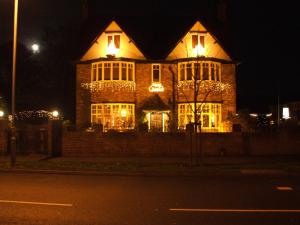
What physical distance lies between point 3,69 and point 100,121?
2054 cm

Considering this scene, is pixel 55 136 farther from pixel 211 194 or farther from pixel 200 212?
pixel 200 212

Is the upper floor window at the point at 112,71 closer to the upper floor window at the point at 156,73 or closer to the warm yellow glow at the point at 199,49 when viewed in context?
the upper floor window at the point at 156,73

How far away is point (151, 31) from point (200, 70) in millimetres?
6310

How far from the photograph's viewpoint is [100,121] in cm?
3425

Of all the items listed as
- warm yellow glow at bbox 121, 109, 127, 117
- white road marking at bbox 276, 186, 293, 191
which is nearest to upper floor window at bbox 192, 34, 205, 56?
warm yellow glow at bbox 121, 109, 127, 117

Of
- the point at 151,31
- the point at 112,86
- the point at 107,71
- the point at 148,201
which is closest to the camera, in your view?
the point at 148,201

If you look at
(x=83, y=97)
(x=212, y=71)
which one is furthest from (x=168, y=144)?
(x=83, y=97)

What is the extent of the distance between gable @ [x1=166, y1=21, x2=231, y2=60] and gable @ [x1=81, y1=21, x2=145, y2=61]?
2735 mm

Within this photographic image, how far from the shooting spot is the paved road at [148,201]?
945 centimetres

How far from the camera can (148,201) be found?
11711 mm

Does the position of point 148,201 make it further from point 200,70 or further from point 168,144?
point 200,70

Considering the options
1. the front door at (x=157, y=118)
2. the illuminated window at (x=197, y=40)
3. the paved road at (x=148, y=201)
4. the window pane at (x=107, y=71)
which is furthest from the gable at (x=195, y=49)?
the paved road at (x=148, y=201)

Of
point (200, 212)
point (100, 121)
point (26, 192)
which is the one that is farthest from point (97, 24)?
point (200, 212)

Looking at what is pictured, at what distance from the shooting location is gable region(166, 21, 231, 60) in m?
34.9
